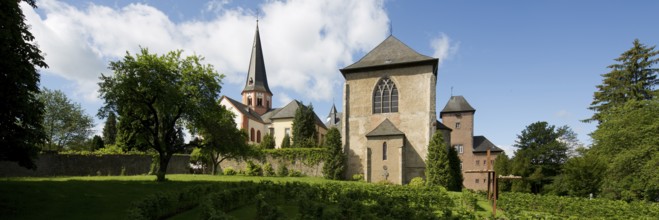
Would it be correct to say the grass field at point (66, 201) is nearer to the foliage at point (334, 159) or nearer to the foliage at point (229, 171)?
the foliage at point (334, 159)

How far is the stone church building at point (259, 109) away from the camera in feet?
204

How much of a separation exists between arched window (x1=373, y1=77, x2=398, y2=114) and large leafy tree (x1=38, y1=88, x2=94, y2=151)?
45731 mm

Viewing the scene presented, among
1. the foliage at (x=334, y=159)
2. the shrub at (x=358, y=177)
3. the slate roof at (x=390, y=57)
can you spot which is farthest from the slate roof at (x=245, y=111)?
the shrub at (x=358, y=177)

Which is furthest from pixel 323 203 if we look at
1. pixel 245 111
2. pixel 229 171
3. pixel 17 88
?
pixel 245 111

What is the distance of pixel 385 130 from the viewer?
33.2m

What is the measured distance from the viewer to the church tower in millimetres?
70250

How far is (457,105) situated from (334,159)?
943 inches

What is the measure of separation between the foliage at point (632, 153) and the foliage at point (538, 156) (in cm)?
1483

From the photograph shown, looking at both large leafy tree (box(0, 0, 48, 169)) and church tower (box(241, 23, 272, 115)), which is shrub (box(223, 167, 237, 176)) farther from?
church tower (box(241, 23, 272, 115))

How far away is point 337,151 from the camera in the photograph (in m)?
33.6

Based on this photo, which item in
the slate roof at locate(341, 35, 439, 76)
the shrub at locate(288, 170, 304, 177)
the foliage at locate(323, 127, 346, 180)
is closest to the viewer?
the foliage at locate(323, 127, 346, 180)

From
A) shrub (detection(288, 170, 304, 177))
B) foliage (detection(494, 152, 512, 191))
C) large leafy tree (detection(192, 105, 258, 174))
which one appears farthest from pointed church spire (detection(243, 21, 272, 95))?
large leafy tree (detection(192, 105, 258, 174))

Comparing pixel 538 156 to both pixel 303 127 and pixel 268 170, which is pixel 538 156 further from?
pixel 268 170

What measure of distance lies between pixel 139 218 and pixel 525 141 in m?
55.9
